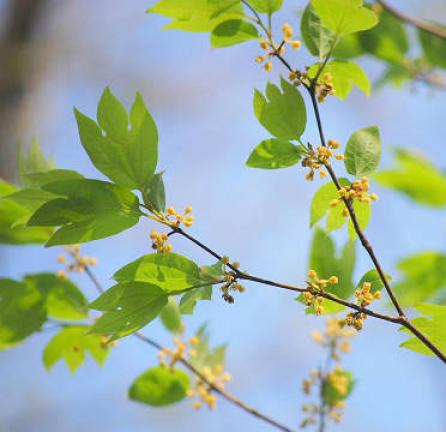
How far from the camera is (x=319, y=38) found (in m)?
0.86

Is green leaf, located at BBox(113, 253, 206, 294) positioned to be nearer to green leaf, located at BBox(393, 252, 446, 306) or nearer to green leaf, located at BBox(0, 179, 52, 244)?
green leaf, located at BBox(0, 179, 52, 244)

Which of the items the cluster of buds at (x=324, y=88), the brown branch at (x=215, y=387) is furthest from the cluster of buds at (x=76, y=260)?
the cluster of buds at (x=324, y=88)

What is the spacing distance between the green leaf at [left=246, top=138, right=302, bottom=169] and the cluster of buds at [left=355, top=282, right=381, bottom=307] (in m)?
0.18

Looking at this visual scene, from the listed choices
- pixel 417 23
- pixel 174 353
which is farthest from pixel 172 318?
pixel 417 23

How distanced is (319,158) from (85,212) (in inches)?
11.4

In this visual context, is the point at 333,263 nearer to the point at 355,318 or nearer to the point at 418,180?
the point at 355,318

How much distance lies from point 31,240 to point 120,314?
0.42m

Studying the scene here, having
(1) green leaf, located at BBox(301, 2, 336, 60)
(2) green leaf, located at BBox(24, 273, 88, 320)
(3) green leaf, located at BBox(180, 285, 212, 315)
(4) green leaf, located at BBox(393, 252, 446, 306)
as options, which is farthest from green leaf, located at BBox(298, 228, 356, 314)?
(4) green leaf, located at BBox(393, 252, 446, 306)

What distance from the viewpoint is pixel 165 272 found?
2.52ft

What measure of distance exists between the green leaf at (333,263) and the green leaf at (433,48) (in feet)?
2.10

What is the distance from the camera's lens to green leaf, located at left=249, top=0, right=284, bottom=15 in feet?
2.76

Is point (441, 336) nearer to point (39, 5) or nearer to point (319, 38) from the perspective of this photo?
point (319, 38)

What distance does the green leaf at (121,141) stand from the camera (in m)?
0.77

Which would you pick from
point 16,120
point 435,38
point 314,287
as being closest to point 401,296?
point 435,38
